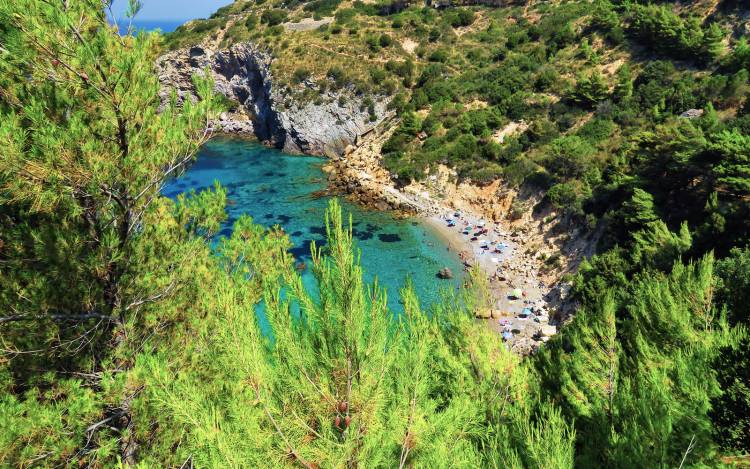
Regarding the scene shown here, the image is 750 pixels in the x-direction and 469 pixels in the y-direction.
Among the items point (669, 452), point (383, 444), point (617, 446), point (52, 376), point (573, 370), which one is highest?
point (52, 376)

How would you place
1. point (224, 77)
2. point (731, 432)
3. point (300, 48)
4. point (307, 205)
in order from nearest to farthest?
point (731, 432), point (307, 205), point (300, 48), point (224, 77)

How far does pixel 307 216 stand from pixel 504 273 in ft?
59.4

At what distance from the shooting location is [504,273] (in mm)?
24859

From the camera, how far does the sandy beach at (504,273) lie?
19906 millimetres

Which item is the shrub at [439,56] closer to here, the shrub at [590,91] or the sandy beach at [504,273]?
the shrub at [590,91]

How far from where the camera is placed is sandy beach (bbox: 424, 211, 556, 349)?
19.9 metres

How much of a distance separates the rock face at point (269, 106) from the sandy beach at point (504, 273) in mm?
22898

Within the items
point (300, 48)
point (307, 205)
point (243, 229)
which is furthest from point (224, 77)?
point (243, 229)

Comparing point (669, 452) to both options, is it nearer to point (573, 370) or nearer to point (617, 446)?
point (617, 446)

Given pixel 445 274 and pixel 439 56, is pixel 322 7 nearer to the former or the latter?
pixel 439 56

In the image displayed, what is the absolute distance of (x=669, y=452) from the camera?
5.22 m

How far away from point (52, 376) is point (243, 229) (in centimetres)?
448

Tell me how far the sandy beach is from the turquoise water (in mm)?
1693

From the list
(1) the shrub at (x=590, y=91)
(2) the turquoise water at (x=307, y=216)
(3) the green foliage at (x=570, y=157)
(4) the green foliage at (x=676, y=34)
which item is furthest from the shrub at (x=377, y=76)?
(4) the green foliage at (x=676, y=34)
